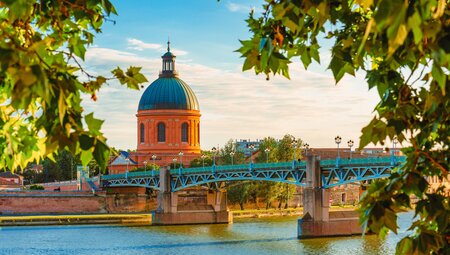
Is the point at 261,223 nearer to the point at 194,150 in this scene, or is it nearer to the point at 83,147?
the point at 194,150

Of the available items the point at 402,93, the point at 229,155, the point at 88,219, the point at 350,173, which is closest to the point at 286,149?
the point at 229,155

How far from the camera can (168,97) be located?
282 feet

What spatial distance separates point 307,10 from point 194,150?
8481 centimetres

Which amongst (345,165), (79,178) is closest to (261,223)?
(345,165)

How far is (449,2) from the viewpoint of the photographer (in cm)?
392

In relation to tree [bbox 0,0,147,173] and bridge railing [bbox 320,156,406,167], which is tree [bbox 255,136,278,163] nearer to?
bridge railing [bbox 320,156,406,167]

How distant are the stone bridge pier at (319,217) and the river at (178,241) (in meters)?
1.10

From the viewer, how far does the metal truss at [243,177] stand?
171 feet

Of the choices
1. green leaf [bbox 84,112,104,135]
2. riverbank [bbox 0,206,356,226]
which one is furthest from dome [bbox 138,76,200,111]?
green leaf [bbox 84,112,104,135]

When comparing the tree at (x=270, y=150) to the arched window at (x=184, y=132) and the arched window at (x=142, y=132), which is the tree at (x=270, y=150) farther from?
the arched window at (x=142, y=132)

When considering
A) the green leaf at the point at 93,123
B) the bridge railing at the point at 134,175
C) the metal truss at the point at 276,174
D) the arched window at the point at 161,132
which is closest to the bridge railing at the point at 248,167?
the metal truss at the point at 276,174

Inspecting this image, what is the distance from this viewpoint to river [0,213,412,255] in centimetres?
3800

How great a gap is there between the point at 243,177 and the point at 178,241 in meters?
13.5

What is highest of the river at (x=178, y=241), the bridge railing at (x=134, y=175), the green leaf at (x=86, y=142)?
the bridge railing at (x=134, y=175)
